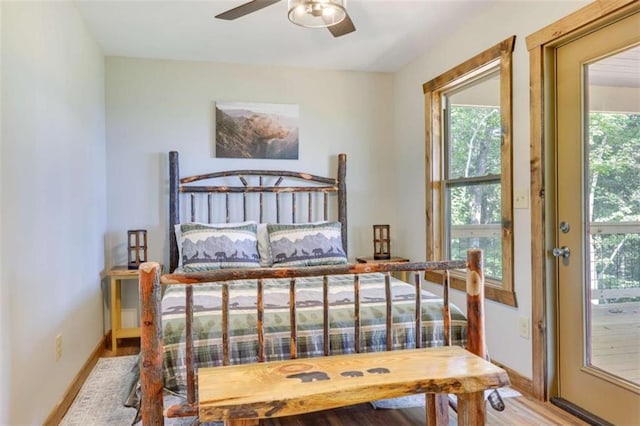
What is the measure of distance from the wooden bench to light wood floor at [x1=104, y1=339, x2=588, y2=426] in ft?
2.13

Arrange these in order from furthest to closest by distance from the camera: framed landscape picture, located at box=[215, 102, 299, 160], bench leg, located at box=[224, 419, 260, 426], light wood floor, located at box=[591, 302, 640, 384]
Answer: framed landscape picture, located at box=[215, 102, 299, 160] → light wood floor, located at box=[591, 302, 640, 384] → bench leg, located at box=[224, 419, 260, 426]

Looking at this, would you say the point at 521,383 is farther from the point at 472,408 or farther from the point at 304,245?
the point at 304,245

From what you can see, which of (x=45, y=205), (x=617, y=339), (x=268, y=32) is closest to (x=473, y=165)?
(x=617, y=339)

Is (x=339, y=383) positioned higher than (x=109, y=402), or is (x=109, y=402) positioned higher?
(x=339, y=383)

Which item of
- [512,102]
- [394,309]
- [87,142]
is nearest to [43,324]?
[87,142]

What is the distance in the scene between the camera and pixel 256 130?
13.1ft

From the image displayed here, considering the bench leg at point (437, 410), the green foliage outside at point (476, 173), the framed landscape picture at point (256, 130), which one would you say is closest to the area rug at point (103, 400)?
the bench leg at point (437, 410)

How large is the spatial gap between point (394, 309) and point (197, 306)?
3.23ft

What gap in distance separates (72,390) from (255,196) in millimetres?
2070

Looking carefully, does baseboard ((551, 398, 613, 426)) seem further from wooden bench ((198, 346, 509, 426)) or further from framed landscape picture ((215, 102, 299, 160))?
framed landscape picture ((215, 102, 299, 160))

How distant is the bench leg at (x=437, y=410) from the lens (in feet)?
6.37

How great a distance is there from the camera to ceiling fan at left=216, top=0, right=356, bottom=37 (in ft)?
6.77

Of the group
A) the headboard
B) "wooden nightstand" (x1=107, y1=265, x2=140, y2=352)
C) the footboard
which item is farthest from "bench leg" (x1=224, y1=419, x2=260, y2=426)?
the headboard

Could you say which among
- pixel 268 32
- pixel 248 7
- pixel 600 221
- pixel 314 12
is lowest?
pixel 600 221
